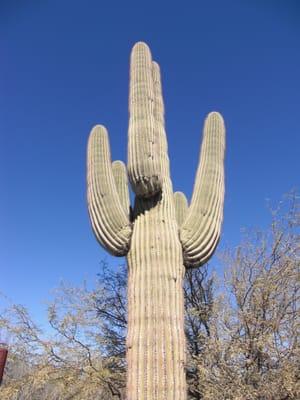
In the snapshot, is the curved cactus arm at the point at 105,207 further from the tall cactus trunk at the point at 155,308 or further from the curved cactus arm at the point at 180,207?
the curved cactus arm at the point at 180,207

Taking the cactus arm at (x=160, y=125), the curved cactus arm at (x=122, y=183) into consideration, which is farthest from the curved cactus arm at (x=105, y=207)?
the cactus arm at (x=160, y=125)

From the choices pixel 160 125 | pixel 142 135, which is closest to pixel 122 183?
pixel 160 125

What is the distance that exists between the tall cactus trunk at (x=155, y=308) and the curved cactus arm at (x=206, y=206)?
0.20m

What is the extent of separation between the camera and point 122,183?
5719 millimetres

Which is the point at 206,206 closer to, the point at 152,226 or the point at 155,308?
the point at 152,226

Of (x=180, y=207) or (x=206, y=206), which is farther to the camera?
(x=180, y=207)

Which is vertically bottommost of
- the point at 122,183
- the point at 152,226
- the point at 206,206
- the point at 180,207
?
the point at 152,226

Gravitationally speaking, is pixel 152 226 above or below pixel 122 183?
below

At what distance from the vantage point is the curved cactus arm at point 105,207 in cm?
448

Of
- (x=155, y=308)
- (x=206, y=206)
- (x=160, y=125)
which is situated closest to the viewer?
(x=155, y=308)

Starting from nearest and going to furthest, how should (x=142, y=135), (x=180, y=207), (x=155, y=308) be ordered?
1. (x=155, y=308)
2. (x=142, y=135)
3. (x=180, y=207)

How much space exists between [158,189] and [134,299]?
1241 mm

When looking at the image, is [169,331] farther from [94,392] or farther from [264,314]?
[94,392]

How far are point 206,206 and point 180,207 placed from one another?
37.2 inches
